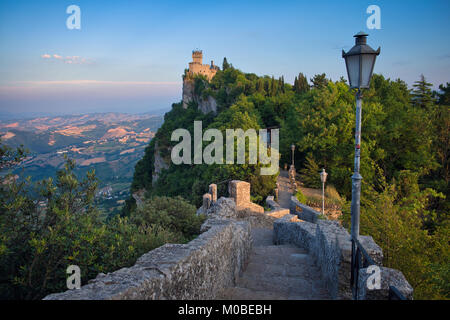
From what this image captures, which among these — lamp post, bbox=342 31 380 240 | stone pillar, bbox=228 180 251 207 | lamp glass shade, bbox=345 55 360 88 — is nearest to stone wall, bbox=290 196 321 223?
stone pillar, bbox=228 180 251 207

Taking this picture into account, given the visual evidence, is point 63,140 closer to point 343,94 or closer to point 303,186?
point 303,186

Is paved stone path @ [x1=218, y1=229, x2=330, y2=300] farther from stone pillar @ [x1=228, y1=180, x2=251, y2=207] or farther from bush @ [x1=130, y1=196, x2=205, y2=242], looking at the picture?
stone pillar @ [x1=228, y1=180, x2=251, y2=207]

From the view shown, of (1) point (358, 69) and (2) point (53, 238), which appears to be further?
(1) point (358, 69)

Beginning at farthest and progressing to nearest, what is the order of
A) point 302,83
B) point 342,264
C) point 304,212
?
point 302,83 → point 304,212 → point 342,264

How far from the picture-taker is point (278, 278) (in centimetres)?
651

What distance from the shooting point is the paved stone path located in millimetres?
5332

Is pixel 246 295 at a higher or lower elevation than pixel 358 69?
lower

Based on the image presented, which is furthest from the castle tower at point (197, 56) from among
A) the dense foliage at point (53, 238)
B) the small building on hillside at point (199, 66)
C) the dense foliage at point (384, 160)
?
the dense foliage at point (53, 238)

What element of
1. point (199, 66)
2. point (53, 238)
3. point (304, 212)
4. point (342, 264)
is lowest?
point (304, 212)

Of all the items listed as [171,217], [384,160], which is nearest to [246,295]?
[171,217]

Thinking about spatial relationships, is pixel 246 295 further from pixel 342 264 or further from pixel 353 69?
pixel 353 69
